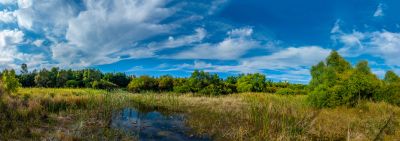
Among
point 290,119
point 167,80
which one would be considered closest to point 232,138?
point 290,119

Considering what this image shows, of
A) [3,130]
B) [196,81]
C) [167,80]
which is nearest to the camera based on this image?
[3,130]

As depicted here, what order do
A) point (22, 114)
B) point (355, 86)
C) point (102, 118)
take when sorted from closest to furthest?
point (22, 114)
point (102, 118)
point (355, 86)

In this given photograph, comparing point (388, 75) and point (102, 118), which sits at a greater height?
point (388, 75)

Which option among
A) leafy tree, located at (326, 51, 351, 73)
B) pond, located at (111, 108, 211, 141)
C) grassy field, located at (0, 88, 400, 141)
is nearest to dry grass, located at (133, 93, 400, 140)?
grassy field, located at (0, 88, 400, 141)

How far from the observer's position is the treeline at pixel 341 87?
17.7 metres

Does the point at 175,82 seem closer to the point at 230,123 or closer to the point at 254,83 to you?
the point at 254,83

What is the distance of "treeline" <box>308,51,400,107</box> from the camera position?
58.1 ft

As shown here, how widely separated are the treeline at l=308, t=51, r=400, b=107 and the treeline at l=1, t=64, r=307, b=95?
15.1 meters

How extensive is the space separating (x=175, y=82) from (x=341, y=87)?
29.7 metres

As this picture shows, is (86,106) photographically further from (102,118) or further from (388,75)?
(388,75)

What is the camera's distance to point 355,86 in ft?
58.2

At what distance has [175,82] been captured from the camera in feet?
147

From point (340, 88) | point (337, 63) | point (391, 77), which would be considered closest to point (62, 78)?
point (337, 63)

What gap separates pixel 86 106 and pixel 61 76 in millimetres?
47643
